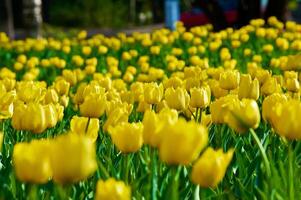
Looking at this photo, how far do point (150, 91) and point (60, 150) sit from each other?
4.76 ft

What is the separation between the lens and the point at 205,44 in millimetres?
8461

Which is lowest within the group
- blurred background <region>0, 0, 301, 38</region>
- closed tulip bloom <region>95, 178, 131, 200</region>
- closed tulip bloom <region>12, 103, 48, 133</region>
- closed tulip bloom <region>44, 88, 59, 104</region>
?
closed tulip bloom <region>95, 178, 131, 200</region>

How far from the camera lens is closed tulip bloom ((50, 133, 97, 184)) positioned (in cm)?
123

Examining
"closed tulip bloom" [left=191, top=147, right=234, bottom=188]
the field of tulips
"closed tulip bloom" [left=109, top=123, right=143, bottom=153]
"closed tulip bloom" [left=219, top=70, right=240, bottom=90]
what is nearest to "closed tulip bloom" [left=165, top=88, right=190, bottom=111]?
the field of tulips

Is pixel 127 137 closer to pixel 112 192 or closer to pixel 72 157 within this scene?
pixel 112 192

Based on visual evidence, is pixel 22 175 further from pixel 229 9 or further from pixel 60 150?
pixel 229 9

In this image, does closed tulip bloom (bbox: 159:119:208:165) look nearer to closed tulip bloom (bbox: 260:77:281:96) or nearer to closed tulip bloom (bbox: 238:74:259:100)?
closed tulip bloom (bbox: 238:74:259:100)

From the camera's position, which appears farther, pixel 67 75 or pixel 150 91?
pixel 67 75

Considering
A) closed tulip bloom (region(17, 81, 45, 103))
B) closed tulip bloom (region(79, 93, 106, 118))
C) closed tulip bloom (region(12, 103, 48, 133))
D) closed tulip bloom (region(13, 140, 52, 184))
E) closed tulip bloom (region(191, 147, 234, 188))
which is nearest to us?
closed tulip bloom (region(13, 140, 52, 184))

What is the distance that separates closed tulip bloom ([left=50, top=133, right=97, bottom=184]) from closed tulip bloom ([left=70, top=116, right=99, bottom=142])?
0.84 m

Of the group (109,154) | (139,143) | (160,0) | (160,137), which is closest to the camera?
(160,137)

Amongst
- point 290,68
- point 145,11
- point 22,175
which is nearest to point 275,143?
point 22,175

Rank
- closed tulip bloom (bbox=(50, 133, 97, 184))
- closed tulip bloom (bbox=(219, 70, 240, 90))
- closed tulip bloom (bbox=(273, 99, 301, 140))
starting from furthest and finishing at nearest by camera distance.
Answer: closed tulip bloom (bbox=(219, 70, 240, 90)) < closed tulip bloom (bbox=(273, 99, 301, 140)) < closed tulip bloom (bbox=(50, 133, 97, 184))

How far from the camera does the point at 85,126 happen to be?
2.19 m
